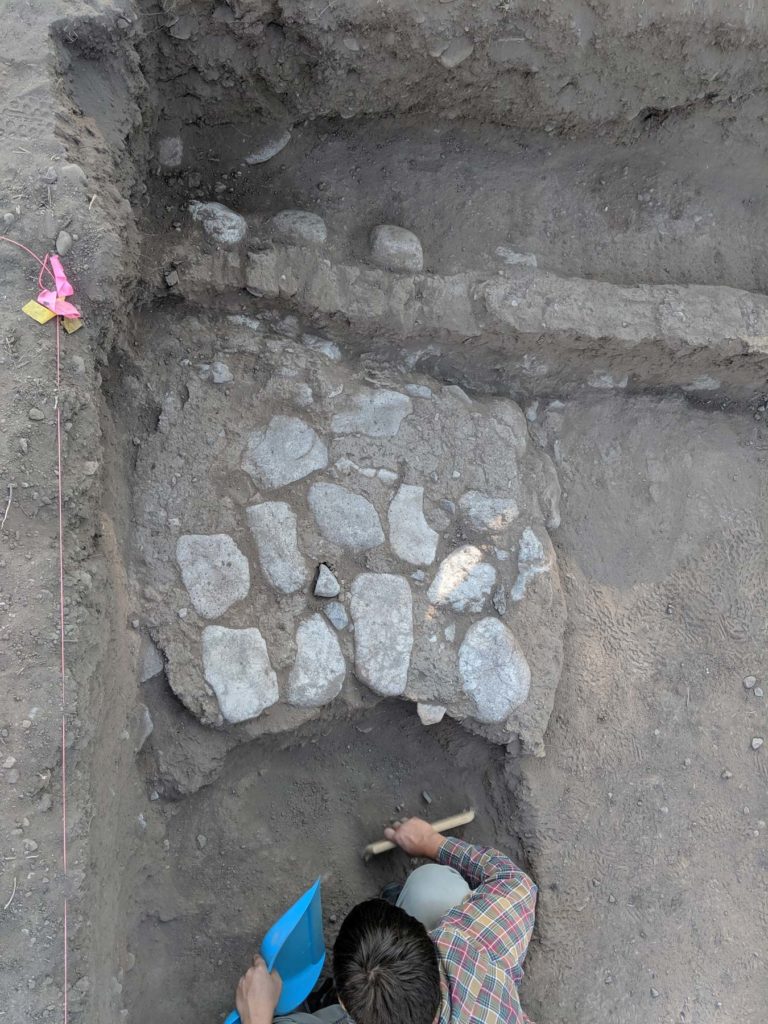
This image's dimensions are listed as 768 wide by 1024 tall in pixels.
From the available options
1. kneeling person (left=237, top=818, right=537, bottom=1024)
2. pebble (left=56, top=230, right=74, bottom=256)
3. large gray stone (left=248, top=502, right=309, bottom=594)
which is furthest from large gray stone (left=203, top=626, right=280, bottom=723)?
pebble (left=56, top=230, right=74, bottom=256)

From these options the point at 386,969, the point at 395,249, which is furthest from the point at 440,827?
the point at 395,249

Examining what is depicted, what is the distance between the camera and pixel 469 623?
7.88 ft

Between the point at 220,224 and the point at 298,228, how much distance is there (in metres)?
0.27

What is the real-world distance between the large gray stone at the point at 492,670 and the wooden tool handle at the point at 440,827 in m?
0.38

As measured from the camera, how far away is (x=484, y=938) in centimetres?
219

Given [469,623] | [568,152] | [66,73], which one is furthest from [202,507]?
[568,152]

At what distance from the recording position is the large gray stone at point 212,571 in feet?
7.06

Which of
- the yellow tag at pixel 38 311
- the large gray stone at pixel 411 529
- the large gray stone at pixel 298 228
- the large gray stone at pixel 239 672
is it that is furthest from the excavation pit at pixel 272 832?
the large gray stone at pixel 298 228

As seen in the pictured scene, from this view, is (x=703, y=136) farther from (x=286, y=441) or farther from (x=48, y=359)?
(x=48, y=359)

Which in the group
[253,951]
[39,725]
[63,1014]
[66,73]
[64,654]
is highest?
[66,73]

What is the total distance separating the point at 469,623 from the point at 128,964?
131 cm

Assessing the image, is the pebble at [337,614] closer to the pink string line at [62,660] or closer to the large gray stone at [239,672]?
the large gray stone at [239,672]

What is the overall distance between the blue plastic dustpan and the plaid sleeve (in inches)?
14.4

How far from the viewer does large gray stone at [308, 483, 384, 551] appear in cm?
230
